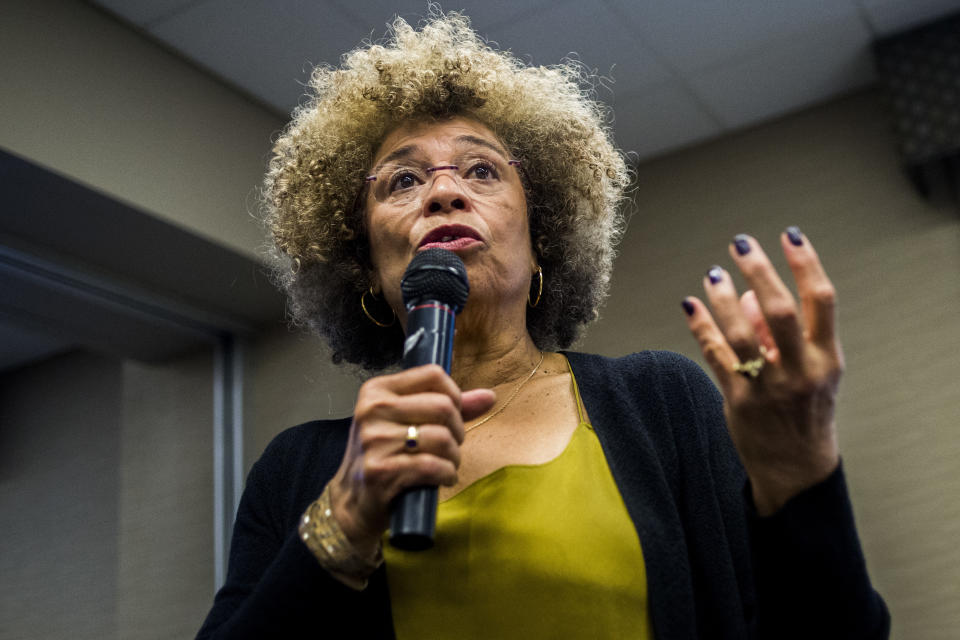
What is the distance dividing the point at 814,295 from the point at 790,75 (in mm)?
2974

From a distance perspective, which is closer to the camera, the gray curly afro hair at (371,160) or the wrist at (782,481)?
the wrist at (782,481)

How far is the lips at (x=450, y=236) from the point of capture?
4.08 ft

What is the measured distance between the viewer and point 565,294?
1548mm

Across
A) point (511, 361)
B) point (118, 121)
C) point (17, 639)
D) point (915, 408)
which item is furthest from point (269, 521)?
point (915, 408)

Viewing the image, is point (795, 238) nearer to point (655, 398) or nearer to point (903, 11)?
point (655, 398)

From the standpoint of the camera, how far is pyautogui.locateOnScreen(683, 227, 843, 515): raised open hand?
0.75 metres

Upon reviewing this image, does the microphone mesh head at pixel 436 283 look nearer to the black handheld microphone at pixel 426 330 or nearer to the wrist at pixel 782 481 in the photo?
the black handheld microphone at pixel 426 330

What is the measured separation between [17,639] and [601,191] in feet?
7.17

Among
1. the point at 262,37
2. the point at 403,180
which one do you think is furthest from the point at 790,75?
the point at 403,180

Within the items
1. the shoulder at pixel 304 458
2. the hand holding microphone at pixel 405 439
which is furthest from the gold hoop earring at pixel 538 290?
the hand holding microphone at pixel 405 439

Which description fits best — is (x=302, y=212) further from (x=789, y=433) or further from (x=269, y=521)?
(x=789, y=433)

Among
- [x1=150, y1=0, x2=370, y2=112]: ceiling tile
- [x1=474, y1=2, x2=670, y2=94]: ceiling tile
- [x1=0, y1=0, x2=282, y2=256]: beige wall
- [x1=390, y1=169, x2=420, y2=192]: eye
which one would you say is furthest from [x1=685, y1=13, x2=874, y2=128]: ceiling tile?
[x1=390, y1=169, x2=420, y2=192]: eye

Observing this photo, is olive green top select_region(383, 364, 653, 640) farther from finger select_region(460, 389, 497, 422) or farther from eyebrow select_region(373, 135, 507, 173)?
eyebrow select_region(373, 135, 507, 173)

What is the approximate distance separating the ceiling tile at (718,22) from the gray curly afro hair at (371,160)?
1609 mm
